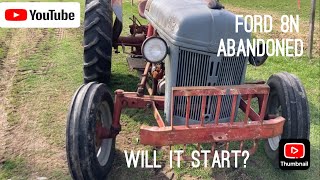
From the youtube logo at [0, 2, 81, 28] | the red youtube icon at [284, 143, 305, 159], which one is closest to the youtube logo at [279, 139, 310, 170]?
the red youtube icon at [284, 143, 305, 159]

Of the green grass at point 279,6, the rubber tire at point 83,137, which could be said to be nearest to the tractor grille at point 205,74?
the rubber tire at point 83,137

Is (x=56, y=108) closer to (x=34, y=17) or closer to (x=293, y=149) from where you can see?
(x=293, y=149)

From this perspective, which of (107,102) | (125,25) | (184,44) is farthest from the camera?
(125,25)

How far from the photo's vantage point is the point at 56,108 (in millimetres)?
5473

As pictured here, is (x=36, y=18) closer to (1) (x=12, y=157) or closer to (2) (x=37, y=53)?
(2) (x=37, y=53)

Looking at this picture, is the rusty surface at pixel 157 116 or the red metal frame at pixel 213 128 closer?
the red metal frame at pixel 213 128

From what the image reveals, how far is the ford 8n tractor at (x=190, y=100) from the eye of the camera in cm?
347

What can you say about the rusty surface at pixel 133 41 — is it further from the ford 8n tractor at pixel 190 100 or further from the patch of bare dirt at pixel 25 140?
the ford 8n tractor at pixel 190 100

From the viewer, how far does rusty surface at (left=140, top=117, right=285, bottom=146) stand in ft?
11.2

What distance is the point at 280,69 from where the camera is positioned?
7.24 m

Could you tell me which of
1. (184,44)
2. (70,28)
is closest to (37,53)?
(70,28)

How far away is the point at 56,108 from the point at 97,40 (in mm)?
1165

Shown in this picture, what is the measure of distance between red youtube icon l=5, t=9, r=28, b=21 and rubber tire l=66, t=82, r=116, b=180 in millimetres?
6786

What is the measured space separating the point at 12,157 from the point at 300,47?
21.0 feet
